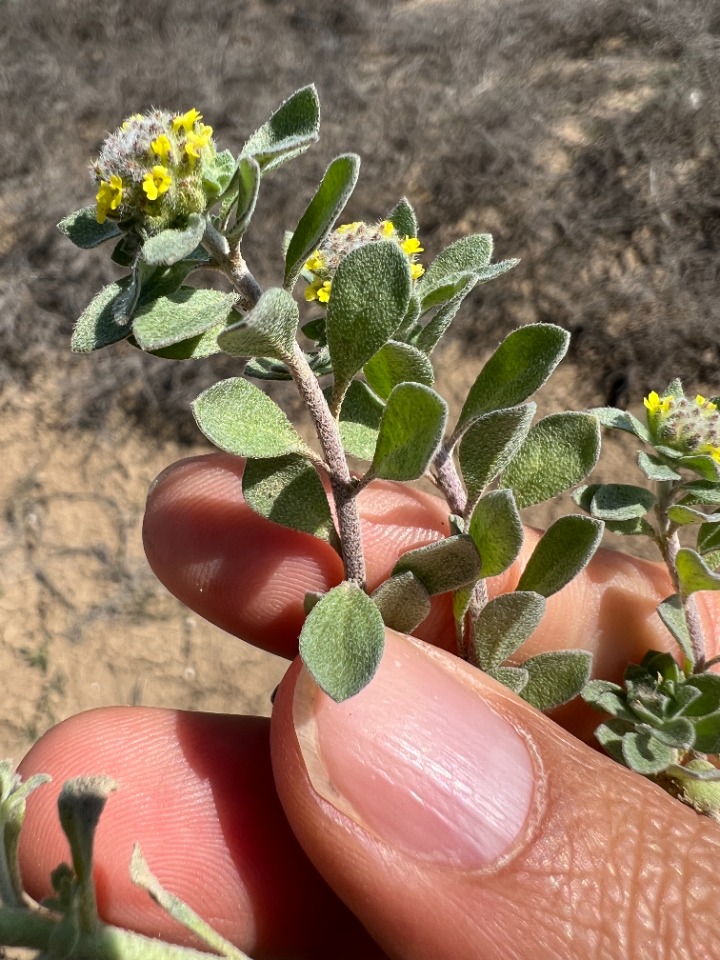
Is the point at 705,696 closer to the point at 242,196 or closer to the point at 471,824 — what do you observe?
the point at 471,824

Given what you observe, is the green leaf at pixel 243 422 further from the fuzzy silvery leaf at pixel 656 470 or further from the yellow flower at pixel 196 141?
the fuzzy silvery leaf at pixel 656 470

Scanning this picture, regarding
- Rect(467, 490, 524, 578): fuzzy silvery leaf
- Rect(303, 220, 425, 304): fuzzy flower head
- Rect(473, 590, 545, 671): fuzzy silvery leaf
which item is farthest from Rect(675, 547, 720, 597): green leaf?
Rect(303, 220, 425, 304): fuzzy flower head

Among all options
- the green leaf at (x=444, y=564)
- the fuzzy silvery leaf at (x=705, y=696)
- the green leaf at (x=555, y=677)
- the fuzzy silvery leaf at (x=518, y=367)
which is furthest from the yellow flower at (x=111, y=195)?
the fuzzy silvery leaf at (x=705, y=696)

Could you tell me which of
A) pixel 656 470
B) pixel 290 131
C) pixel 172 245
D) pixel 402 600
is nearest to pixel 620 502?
pixel 656 470

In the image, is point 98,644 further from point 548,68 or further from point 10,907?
point 548,68

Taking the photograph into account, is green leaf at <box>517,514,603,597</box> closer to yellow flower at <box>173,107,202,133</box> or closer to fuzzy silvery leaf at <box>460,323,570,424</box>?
fuzzy silvery leaf at <box>460,323,570,424</box>

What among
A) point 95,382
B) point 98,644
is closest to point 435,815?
point 98,644
